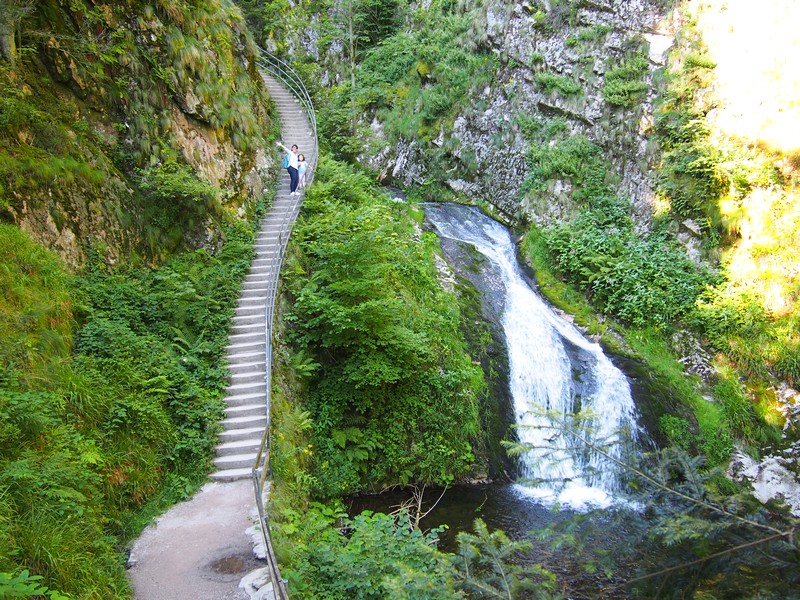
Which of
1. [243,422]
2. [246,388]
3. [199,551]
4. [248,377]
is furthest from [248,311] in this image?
[199,551]

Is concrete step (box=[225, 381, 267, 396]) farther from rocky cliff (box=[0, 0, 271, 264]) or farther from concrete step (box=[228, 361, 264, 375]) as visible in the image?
rocky cliff (box=[0, 0, 271, 264])

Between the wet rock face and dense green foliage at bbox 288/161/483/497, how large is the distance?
9308 mm

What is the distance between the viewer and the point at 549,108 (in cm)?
2083

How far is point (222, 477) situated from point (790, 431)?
1351cm

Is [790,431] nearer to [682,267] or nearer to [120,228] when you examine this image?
[682,267]

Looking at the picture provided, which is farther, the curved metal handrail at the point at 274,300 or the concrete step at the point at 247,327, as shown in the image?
the concrete step at the point at 247,327

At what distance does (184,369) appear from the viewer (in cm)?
966

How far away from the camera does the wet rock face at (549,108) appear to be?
18703mm

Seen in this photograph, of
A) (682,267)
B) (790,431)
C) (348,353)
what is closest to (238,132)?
(348,353)

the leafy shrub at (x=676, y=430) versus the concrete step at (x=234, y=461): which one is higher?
the concrete step at (x=234, y=461)

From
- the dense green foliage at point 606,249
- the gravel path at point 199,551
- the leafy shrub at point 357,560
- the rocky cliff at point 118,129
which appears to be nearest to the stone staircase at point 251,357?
the gravel path at point 199,551

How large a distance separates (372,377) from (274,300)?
2.80 metres

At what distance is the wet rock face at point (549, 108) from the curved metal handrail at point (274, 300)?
4917 millimetres

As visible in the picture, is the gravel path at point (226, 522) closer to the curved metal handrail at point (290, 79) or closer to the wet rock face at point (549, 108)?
the wet rock face at point (549, 108)
